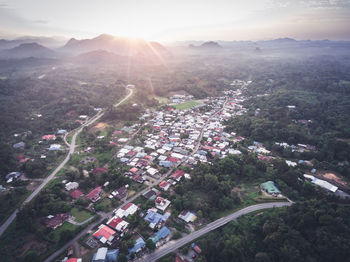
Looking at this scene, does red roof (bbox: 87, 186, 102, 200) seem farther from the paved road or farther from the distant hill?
the distant hill

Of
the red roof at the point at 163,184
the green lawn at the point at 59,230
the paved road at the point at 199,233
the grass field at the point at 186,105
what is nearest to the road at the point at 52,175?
the green lawn at the point at 59,230

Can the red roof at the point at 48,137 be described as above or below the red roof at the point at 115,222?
above

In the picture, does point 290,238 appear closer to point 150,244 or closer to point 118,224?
point 150,244

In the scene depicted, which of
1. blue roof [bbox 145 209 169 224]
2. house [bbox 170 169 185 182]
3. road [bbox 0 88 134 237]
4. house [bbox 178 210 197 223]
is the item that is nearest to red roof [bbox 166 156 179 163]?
house [bbox 170 169 185 182]

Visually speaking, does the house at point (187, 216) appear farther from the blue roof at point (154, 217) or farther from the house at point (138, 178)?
the house at point (138, 178)

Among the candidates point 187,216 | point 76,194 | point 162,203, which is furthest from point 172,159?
point 76,194

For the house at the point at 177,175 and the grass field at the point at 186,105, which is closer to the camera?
the house at the point at 177,175
